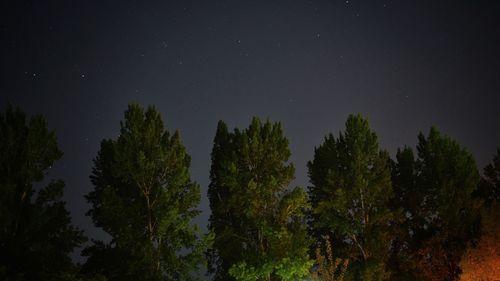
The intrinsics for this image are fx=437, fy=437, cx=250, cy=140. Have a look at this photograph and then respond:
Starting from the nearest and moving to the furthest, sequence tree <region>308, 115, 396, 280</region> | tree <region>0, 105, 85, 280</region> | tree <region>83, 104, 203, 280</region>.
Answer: tree <region>0, 105, 85, 280</region>
tree <region>83, 104, 203, 280</region>
tree <region>308, 115, 396, 280</region>

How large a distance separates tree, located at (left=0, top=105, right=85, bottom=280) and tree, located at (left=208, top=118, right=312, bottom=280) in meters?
8.55

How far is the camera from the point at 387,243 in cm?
2792

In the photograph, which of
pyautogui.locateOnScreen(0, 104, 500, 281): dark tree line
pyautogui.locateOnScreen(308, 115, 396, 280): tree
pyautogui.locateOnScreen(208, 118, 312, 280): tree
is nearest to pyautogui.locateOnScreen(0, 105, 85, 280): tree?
pyautogui.locateOnScreen(0, 104, 500, 281): dark tree line

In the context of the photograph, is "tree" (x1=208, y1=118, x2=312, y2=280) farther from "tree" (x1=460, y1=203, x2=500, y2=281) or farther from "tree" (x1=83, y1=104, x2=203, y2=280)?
"tree" (x1=460, y1=203, x2=500, y2=281)

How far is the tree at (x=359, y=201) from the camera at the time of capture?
90.2 ft

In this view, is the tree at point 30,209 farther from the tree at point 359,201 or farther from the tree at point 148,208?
the tree at point 359,201

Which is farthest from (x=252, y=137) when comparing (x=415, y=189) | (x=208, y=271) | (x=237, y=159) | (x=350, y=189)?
(x=415, y=189)

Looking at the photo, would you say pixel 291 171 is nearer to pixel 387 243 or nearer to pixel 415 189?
pixel 387 243

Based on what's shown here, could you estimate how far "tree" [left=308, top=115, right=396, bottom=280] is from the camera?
27500mm

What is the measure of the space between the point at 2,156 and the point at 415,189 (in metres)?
26.9

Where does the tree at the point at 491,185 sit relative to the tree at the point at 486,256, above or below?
above

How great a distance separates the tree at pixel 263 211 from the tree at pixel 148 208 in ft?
8.99

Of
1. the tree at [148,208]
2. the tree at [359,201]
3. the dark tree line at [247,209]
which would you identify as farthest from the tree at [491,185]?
the tree at [148,208]

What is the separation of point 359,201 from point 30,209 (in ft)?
64.2
